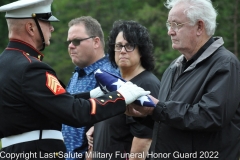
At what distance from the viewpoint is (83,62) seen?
6.36m

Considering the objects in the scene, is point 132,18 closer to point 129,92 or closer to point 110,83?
point 110,83

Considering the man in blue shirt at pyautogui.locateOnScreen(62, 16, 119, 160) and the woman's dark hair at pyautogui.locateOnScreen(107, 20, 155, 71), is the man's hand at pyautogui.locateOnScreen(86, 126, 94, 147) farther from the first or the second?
the woman's dark hair at pyautogui.locateOnScreen(107, 20, 155, 71)

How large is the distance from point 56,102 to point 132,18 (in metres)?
22.4

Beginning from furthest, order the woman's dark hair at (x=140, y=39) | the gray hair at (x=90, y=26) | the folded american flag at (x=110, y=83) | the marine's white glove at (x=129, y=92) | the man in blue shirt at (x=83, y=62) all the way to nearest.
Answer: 1. the gray hair at (x=90, y=26)
2. the man in blue shirt at (x=83, y=62)
3. the woman's dark hair at (x=140, y=39)
4. the folded american flag at (x=110, y=83)
5. the marine's white glove at (x=129, y=92)

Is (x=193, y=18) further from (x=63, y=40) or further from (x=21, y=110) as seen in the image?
(x=63, y=40)

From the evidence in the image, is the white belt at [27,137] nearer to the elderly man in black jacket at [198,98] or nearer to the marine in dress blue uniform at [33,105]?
the marine in dress blue uniform at [33,105]

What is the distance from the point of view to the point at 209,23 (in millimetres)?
4723

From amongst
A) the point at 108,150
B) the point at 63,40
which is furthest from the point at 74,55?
the point at 63,40

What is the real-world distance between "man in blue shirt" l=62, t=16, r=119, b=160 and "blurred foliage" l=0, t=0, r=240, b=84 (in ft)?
45.9

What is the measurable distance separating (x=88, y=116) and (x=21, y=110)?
1.63ft

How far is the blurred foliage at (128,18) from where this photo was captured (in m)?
22.1

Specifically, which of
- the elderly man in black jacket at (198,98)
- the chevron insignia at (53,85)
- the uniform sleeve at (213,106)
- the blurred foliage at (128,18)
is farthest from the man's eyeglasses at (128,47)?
the blurred foliage at (128,18)

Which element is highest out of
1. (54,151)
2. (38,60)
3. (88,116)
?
(38,60)

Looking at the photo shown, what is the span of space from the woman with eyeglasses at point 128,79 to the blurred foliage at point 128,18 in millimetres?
14525
